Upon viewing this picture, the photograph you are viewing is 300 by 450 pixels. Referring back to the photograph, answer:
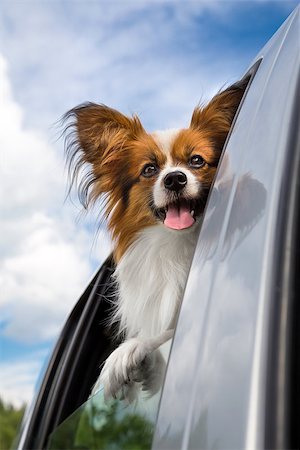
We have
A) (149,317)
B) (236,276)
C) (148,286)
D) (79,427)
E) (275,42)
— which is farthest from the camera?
(148,286)

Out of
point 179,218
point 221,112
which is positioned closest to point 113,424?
point 179,218

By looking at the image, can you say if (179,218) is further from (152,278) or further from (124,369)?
(124,369)

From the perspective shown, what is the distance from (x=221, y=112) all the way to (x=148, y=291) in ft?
2.20

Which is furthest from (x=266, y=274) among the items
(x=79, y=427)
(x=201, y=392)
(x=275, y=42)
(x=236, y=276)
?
(x=275, y=42)

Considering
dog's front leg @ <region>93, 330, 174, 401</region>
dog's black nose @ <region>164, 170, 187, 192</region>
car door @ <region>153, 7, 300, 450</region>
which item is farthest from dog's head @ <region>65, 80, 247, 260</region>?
car door @ <region>153, 7, 300, 450</region>

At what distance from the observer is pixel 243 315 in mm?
1146

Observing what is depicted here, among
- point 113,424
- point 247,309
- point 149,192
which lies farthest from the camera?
point 149,192

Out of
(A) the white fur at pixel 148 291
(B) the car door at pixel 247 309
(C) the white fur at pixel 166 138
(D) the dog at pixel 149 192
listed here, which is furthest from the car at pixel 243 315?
(C) the white fur at pixel 166 138

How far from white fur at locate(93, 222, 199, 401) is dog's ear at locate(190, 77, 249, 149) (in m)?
0.34

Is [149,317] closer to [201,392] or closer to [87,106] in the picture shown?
[87,106]

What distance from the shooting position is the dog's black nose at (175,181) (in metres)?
2.39

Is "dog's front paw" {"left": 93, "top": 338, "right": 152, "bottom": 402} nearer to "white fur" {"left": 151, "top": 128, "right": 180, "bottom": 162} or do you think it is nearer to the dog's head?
the dog's head

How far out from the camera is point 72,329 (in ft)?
9.19

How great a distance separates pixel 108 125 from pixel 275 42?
90cm
